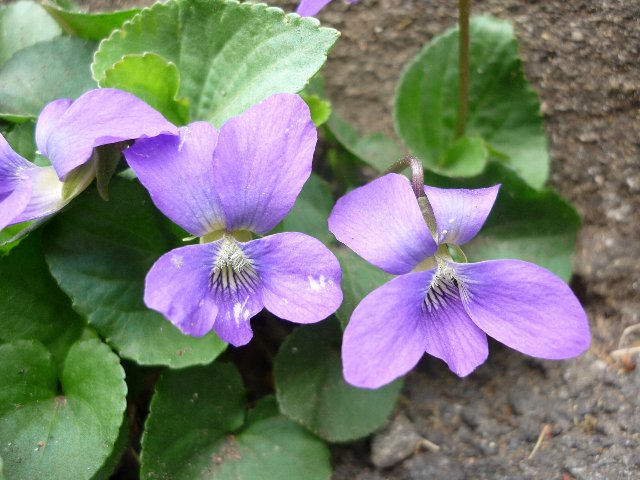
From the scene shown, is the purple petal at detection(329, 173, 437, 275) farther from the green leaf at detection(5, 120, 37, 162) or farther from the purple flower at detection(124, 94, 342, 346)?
the green leaf at detection(5, 120, 37, 162)

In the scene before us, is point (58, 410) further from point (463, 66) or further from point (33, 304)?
point (463, 66)

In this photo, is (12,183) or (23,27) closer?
(12,183)

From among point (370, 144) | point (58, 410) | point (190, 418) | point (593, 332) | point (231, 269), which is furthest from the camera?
point (370, 144)

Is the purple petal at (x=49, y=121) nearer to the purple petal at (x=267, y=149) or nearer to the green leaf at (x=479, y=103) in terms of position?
the purple petal at (x=267, y=149)

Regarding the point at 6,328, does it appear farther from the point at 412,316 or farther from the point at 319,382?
the point at 412,316

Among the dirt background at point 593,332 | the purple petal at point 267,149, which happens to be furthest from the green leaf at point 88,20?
the dirt background at point 593,332

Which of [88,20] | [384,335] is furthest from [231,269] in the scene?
[88,20]

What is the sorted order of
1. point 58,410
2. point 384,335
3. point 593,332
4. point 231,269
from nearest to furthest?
point 384,335 < point 231,269 < point 58,410 < point 593,332

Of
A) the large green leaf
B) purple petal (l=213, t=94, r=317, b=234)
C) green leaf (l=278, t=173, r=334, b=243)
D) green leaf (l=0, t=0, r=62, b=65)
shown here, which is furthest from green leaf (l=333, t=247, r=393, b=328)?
green leaf (l=0, t=0, r=62, b=65)
